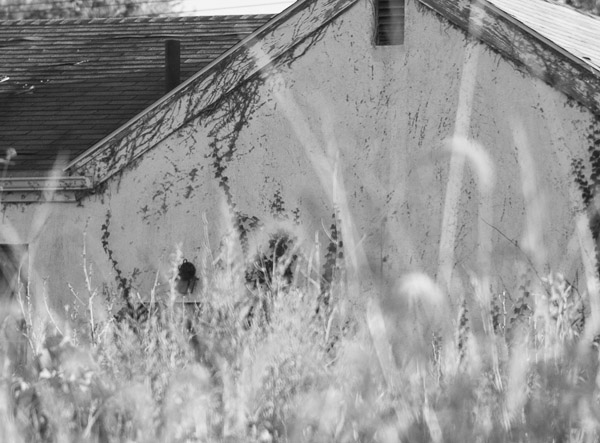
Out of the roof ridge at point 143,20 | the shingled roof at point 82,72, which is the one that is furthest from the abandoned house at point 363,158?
the roof ridge at point 143,20

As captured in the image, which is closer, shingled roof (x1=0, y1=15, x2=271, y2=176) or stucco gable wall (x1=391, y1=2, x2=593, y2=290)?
stucco gable wall (x1=391, y1=2, x2=593, y2=290)

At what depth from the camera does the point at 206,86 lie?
35.2ft

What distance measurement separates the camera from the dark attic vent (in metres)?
10.4

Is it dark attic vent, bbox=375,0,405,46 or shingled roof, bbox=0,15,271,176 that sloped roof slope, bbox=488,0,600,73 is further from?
shingled roof, bbox=0,15,271,176

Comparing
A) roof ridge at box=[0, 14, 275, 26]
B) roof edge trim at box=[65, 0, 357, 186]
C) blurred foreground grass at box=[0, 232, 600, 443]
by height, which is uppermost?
roof ridge at box=[0, 14, 275, 26]

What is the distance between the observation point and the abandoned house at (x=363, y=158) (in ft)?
32.5

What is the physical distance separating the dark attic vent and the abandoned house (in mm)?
15

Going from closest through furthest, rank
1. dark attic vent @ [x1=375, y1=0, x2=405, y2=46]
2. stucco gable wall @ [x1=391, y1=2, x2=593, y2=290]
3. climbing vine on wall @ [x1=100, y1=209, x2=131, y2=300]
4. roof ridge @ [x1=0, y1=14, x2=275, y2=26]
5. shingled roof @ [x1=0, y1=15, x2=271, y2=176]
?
stucco gable wall @ [x1=391, y1=2, x2=593, y2=290] → dark attic vent @ [x1=375, y1=0, x2=405, y2=46] → climbing vine on wall @ [x1=100, y1=209, x2=131, y2=300] → shingled roof @ [x1=0, y1=15, x2=271, y2=176] → roof ridge @ [x1=0, y1=14, x2=275, y2=26]

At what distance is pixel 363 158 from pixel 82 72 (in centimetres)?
568

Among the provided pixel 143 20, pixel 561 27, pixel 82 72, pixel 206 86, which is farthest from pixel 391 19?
pixel 143 20

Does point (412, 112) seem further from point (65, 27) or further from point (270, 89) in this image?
point (65, 27)

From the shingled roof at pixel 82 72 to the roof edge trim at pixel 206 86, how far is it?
116 centimetres

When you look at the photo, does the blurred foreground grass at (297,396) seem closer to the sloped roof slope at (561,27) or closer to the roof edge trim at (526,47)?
the roof edge trim at (526,47)

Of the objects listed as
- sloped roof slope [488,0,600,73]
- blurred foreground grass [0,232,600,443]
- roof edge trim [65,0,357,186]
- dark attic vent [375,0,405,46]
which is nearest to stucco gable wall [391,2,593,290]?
dark attic vent [375,0,405,46]
